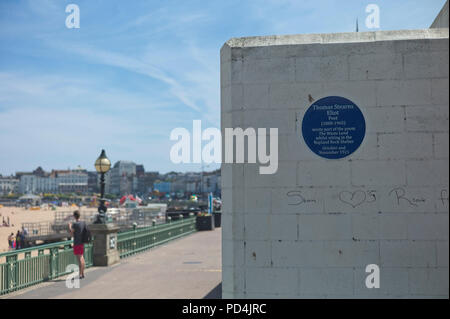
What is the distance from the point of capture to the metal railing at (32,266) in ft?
32.9

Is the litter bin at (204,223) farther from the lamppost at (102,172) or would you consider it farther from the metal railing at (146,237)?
the lamppost at (102,172)

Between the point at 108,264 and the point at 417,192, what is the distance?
1078 cm

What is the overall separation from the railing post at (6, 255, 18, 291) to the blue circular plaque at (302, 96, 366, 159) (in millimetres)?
8022

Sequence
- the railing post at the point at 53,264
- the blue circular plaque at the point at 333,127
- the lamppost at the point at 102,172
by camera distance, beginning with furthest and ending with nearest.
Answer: the lamppost at the point at 102,172, the railing post at the point at 53,264, the blue circular plaque at the point at 333,127

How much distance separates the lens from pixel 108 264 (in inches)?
545

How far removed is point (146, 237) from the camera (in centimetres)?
1830

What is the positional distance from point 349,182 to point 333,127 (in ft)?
2.50

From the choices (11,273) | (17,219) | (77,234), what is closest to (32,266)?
(11,273)

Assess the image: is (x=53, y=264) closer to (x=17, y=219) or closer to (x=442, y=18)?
(x=442, y=18)

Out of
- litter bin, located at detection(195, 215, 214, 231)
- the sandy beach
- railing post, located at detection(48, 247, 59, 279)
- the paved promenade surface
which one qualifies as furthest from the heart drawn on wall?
the sandy beach

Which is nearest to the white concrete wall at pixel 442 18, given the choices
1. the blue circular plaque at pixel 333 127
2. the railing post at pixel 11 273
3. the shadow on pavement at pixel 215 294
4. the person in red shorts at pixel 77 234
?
the blue circular plaque at pixel 333 127

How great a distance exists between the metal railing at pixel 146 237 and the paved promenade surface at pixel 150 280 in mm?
471
